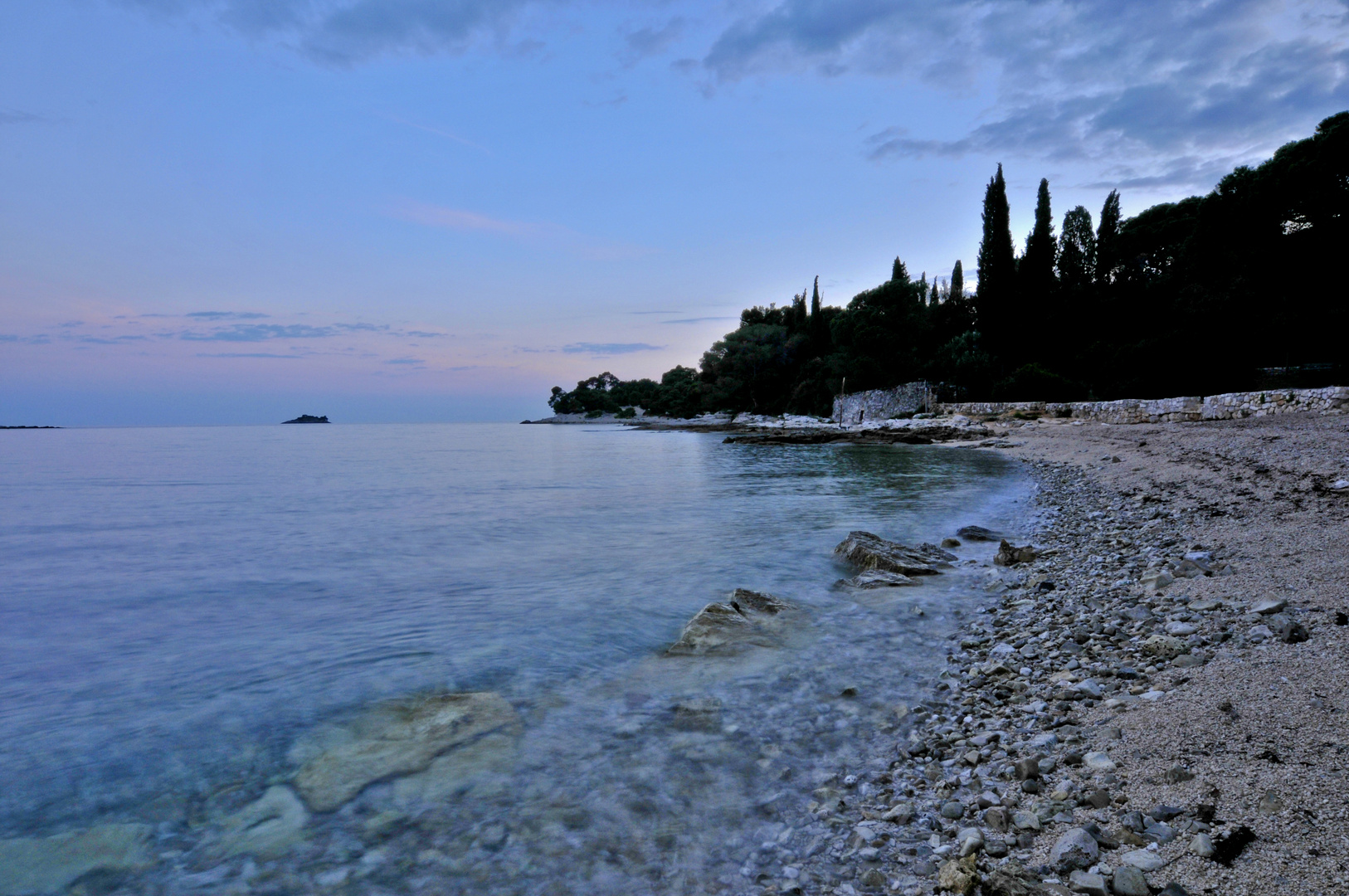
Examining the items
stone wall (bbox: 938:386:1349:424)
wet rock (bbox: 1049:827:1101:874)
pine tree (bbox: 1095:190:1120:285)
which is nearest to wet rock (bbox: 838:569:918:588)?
wet rock (bbox: 1049:827:1101:874)

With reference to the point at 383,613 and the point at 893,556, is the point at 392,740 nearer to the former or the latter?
the point at 383,613

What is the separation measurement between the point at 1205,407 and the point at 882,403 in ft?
110

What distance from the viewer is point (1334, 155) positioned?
30453mm

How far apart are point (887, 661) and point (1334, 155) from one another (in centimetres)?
4270

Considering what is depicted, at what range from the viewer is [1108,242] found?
167 feet

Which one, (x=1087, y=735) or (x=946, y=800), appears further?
(x=1087, y=735)

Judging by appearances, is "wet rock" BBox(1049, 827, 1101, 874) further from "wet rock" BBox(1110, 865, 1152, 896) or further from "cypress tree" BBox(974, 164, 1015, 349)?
"cypress tree" BBox(974, 164, 1015, 349)

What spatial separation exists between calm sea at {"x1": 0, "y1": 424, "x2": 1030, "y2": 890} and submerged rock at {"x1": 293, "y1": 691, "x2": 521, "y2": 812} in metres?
0.22

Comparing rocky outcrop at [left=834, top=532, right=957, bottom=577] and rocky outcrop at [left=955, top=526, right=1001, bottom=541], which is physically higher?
rocky outcrop at [left=834, top=532, right=957, bottom=577]

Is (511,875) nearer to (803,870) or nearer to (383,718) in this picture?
(803,870)

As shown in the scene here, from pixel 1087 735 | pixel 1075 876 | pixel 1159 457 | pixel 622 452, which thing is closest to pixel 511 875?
pixel 1075 876

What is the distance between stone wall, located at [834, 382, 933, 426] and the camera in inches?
2029

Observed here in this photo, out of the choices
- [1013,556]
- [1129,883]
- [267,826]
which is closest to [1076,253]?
[1013,556]

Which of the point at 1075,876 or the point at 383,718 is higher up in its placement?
the point at 1075,876
